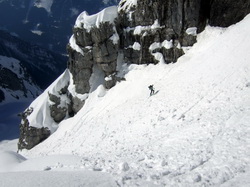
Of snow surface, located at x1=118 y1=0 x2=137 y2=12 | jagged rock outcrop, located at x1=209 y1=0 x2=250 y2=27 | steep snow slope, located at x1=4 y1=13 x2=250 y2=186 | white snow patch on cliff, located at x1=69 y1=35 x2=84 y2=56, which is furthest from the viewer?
white snow patch on cliff, located at x1=69 y1=35 x2=84 y2=56

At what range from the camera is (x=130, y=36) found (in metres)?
39.7

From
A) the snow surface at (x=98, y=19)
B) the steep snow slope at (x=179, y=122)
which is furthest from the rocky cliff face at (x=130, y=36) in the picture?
the steep snow slope at (x=179, y=122)

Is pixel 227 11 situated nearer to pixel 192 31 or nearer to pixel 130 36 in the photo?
pixel 192 31

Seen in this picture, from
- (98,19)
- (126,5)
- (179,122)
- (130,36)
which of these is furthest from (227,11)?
(179,122)

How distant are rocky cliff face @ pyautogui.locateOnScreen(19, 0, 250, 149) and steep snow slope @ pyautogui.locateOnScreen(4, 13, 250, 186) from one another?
1.48 m

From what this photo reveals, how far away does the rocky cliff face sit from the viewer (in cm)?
3416

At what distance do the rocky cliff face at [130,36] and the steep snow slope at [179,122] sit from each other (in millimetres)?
1481

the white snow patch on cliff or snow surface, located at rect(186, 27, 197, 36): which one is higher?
snow surface, located at rect(186, 27, 197, 36)

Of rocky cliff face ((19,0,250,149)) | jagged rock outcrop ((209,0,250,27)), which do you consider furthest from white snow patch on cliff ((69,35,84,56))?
jagged rock outcrop ((209,0,250,27))

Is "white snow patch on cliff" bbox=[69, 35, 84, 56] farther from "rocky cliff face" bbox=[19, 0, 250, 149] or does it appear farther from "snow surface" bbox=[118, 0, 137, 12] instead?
"snow surface" bbox=[118, 0, 137, 12]

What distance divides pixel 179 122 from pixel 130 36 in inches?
917

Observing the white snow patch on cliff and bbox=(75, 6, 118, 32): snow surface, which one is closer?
bbox=(75, 6, 118, 32): snow surface

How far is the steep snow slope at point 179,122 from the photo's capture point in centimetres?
1054

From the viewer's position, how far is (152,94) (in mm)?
30703
